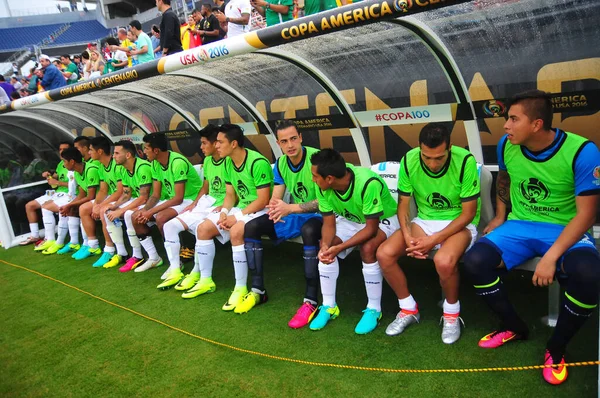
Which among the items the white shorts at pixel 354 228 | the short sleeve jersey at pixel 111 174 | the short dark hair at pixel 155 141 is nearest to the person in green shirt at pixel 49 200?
the short sleeve jersey at pixel 111 174

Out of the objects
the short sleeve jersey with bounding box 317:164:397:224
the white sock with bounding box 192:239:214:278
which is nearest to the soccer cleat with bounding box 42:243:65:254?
the white sock with bounding box 192:239:214:278

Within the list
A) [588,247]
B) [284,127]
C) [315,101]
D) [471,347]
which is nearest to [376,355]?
[471,347]

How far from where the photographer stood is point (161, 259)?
561 centimetres

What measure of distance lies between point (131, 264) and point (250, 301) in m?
2.22

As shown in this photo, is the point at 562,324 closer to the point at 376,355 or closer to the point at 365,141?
the point at 376,355

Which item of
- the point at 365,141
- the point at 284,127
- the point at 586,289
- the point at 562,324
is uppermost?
the point at 284,127

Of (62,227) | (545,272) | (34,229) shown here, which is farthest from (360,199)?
(34,229)

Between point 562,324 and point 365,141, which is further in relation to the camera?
point 365,141

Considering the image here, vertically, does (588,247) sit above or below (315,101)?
below

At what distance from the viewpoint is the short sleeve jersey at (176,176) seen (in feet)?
17.3

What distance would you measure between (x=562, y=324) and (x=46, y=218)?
7022 millimetres

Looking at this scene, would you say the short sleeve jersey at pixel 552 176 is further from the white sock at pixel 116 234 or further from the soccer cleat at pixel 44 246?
the soccer cleat at pixel 44 246

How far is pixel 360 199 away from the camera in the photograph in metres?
3.43

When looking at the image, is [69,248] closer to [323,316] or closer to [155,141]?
[155,141]
